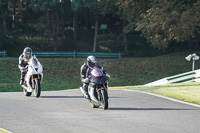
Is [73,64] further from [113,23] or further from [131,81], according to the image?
[113,23]

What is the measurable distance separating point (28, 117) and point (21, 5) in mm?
45734

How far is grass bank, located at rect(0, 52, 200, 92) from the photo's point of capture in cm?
4059

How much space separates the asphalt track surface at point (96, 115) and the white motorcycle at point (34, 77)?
0.38m

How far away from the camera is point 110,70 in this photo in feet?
147

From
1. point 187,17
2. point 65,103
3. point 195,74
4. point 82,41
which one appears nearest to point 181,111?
point 65,103

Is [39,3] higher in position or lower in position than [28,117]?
higher

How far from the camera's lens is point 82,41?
57438mm

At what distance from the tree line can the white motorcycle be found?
24.2 meters

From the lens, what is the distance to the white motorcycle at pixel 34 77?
2119 centimetres

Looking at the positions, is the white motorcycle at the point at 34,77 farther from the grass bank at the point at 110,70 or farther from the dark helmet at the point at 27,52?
the grass bank at the point at 110,70

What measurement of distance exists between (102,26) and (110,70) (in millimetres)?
12061

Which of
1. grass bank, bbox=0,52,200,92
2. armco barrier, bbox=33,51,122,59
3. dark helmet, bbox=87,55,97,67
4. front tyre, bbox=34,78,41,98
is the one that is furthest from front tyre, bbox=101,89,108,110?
armco barrier, bbox=33,51,122,59

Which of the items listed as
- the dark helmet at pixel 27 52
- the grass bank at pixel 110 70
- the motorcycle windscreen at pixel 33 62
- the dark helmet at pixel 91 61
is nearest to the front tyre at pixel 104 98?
the dark helmet at pixel 91 61

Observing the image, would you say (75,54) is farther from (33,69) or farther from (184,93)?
(33,69)
